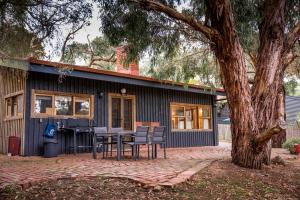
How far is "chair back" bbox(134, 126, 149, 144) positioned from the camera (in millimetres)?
7746

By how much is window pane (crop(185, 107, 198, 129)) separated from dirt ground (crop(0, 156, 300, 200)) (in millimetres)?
7378

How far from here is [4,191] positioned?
445 cm

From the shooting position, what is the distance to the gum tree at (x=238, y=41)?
668 cm

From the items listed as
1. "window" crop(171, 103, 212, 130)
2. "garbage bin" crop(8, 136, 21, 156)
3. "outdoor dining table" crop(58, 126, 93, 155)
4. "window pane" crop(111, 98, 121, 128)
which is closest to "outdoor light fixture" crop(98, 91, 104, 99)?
"window pane" crop(111, 98, 121, 128)

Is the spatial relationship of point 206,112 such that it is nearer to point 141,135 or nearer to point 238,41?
point 141,135

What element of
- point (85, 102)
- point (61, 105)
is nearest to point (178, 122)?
point (85, 102)

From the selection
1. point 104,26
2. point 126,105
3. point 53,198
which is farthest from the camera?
point 126,105

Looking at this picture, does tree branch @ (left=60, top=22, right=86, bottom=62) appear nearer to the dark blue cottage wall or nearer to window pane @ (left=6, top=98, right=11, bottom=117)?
the dark blue cottage wall

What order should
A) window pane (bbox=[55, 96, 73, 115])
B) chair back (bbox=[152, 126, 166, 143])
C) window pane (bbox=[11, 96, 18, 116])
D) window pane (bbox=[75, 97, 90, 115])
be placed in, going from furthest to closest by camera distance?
1. window pane (bbox=[75, 97, 90, 115])
2. window pane (bbox=[11, 96, 18, 116])
3. window pane (bbox=[55, 96, 73, 115])
4. chair back (bbox=[152, 126, 166, 143])

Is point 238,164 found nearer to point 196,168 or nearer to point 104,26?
point 196,168

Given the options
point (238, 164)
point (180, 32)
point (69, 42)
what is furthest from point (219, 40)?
point (69, 42)

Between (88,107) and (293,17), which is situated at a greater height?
(293,17)

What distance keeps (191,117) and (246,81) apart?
7174 mm

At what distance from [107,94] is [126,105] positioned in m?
0.97
